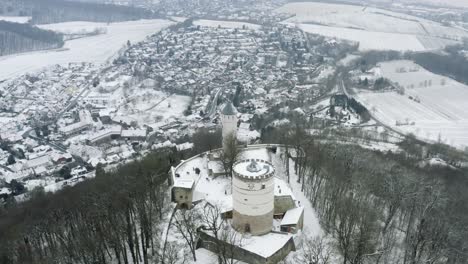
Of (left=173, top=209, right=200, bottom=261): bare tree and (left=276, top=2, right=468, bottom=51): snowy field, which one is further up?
(left=276, top=2, right=468, bottom=51): snowy field

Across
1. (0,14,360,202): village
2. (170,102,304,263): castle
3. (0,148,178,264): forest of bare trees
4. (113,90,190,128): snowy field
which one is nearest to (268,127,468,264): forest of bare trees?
(170,102,304,263): castle

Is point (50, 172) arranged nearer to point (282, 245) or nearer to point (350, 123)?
point (282, 245)

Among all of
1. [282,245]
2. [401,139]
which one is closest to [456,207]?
[282,245]

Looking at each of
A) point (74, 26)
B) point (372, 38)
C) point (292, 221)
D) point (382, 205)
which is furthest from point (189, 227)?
point (74, 26)

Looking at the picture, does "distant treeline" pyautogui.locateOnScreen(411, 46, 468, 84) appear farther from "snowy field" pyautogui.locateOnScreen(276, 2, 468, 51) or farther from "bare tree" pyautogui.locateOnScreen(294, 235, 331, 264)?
"bare tree" pyautogui.locateOnScreen(294, 235, 331, 264)

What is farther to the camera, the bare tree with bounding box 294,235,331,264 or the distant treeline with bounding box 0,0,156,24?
the distant treeline with bounding box 0,0,156,24

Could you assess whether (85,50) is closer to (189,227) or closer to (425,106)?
(425,106)
